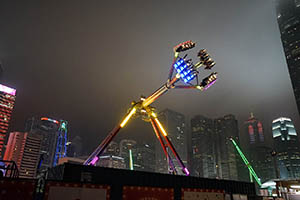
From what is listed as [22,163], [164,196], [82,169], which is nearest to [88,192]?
[164,196]

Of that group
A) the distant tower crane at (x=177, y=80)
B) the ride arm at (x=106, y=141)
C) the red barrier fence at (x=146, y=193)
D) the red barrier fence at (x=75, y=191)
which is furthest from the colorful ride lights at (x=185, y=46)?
the red barrier fence at (x=75, y=191)

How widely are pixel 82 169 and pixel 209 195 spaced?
18.1m

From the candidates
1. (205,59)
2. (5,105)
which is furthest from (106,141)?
(5,105)

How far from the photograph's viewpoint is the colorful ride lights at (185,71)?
24502 millimetres

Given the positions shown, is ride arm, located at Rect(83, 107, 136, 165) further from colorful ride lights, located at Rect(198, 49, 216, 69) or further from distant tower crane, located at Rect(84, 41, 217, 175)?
colorful ride lights, located at Rect(198, 49, 216, 69)

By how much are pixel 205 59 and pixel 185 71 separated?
240 centimetres

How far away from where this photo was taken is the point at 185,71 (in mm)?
→ 24812

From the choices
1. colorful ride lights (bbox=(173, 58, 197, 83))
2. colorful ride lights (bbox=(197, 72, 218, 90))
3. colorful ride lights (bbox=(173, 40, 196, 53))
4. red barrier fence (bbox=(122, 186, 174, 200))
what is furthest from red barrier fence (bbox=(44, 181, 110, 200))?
colorful ride lights (bbox=(173, 40, 196, 53))

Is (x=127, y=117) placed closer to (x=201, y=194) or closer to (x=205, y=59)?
(x=205, y=59)

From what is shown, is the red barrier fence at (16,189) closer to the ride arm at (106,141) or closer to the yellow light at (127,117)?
the ride arm at (106,141)

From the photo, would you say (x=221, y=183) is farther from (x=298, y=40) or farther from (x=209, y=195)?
(x=298, y=40)

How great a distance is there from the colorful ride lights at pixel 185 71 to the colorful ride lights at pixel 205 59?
1.31 metres

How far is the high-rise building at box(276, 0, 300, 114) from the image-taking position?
126450mm

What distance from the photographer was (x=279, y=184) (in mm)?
34938
